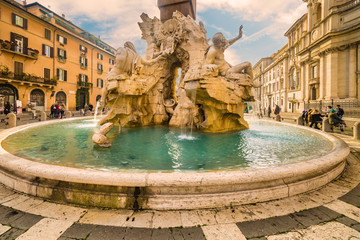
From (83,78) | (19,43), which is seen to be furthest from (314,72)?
(19,43)

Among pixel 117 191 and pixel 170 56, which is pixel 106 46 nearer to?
pixel 170 56

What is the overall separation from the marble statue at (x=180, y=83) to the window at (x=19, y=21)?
62.8ft

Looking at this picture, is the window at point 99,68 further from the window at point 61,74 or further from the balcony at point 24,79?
the balcony at point 24,79

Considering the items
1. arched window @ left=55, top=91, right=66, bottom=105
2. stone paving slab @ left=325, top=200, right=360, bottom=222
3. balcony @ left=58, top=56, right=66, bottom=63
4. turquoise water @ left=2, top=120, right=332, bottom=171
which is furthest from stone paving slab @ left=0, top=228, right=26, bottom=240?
balcony @ left=58, top=56, right=66, bottom=63

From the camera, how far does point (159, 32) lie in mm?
9453

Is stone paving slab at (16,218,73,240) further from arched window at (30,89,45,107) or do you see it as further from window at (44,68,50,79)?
window at (44,68,50,79)

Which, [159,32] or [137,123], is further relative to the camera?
[159,32]

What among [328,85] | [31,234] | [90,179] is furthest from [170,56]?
[328,85]

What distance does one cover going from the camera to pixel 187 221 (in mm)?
1771

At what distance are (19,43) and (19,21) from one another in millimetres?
2471

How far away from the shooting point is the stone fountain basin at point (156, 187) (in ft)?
6.42

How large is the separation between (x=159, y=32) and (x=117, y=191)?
9367mm

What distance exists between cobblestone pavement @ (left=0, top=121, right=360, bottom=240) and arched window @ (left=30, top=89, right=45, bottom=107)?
25.0 meters

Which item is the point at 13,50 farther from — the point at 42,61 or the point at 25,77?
the point at 42,61
